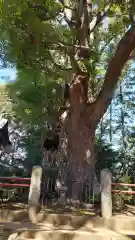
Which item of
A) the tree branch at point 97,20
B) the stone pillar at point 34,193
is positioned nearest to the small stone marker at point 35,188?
the stone pillar at point 34,193

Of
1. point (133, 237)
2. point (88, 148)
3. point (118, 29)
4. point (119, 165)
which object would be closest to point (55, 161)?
point (88, 148)

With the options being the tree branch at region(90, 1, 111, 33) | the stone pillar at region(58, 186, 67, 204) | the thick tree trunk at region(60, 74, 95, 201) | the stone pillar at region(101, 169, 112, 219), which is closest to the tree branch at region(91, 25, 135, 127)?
the thick tree trunk at region(60, 74, 95, 201)

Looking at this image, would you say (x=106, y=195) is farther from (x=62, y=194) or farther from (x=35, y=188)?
(x=62, y=194)

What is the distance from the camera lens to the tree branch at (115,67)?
7453 millimetres

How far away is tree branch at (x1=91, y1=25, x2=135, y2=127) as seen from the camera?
745cm

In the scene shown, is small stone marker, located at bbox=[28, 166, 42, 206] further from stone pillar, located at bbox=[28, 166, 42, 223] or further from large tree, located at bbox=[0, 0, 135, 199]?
large tree, located at bbox=[0, 0, 135, 199]

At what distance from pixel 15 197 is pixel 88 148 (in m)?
3.43

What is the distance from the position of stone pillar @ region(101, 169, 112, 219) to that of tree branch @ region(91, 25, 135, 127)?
2.75m

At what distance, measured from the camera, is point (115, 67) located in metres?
7.78

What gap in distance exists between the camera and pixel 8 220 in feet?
22.0

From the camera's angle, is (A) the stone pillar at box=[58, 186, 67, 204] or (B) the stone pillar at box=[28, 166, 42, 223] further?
(A) the stone pillar at box=[58, 186, 67, 204]

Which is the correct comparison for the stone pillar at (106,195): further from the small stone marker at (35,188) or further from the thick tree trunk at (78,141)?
the small stone marker at (35,188)

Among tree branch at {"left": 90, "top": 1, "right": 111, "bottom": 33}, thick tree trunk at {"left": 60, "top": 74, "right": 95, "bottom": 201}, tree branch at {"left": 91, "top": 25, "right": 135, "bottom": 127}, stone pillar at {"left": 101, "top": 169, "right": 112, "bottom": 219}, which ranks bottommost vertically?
stone pillar at {"left": 101, "top": 169, "right": 112, "bottom": 219}

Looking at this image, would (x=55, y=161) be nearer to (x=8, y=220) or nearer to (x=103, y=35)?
(x=8, y=220)
